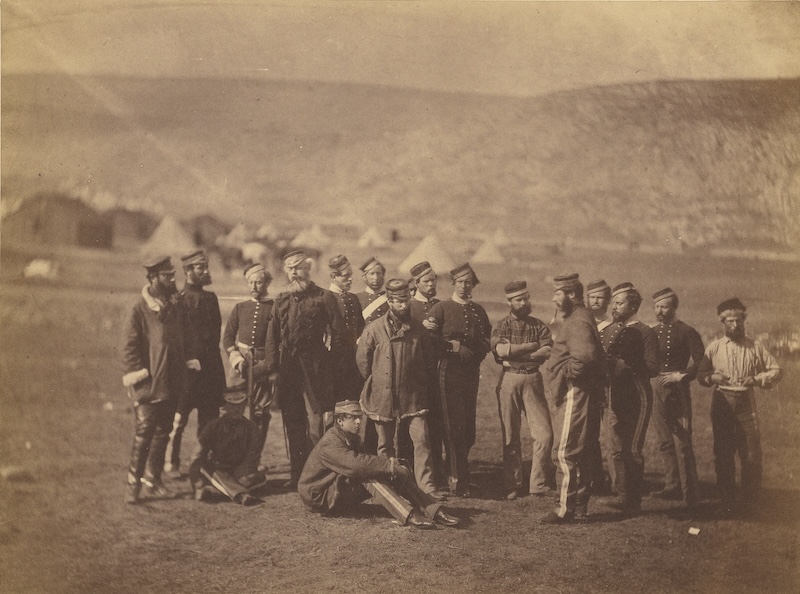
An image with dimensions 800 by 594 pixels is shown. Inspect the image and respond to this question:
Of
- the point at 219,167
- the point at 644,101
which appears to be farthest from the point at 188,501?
the point at 644,101

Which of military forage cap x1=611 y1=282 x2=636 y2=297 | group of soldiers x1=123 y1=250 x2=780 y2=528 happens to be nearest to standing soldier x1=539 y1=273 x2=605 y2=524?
group of soldiers x1=123 y1=250 x2=780 y2=528

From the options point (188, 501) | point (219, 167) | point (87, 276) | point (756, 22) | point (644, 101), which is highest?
point (756, 22)

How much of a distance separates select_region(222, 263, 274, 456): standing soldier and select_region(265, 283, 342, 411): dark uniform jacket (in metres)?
0.10

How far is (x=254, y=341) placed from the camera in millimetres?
5926

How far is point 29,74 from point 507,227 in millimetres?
3627

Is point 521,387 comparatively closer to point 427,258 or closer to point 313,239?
point 427,258

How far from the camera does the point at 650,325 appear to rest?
5.85m

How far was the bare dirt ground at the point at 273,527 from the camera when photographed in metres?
5.64

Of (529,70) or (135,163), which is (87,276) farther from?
(529,70)

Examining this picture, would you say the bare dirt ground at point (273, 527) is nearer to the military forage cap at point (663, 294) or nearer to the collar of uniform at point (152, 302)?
the collar of uniform at point (152, 302)

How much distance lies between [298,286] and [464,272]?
1.16 meters

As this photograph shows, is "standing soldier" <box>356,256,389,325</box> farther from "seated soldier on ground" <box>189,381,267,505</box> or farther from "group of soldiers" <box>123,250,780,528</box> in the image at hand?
"seated soldier on ground" <box>189,381,267,505</box>

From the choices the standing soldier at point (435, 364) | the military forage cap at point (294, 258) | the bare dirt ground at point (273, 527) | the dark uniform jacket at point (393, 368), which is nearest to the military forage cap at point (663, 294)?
the bare dirt ground at point (273, 527)

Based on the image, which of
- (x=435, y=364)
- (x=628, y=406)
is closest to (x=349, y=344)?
(x=435, y=364)
